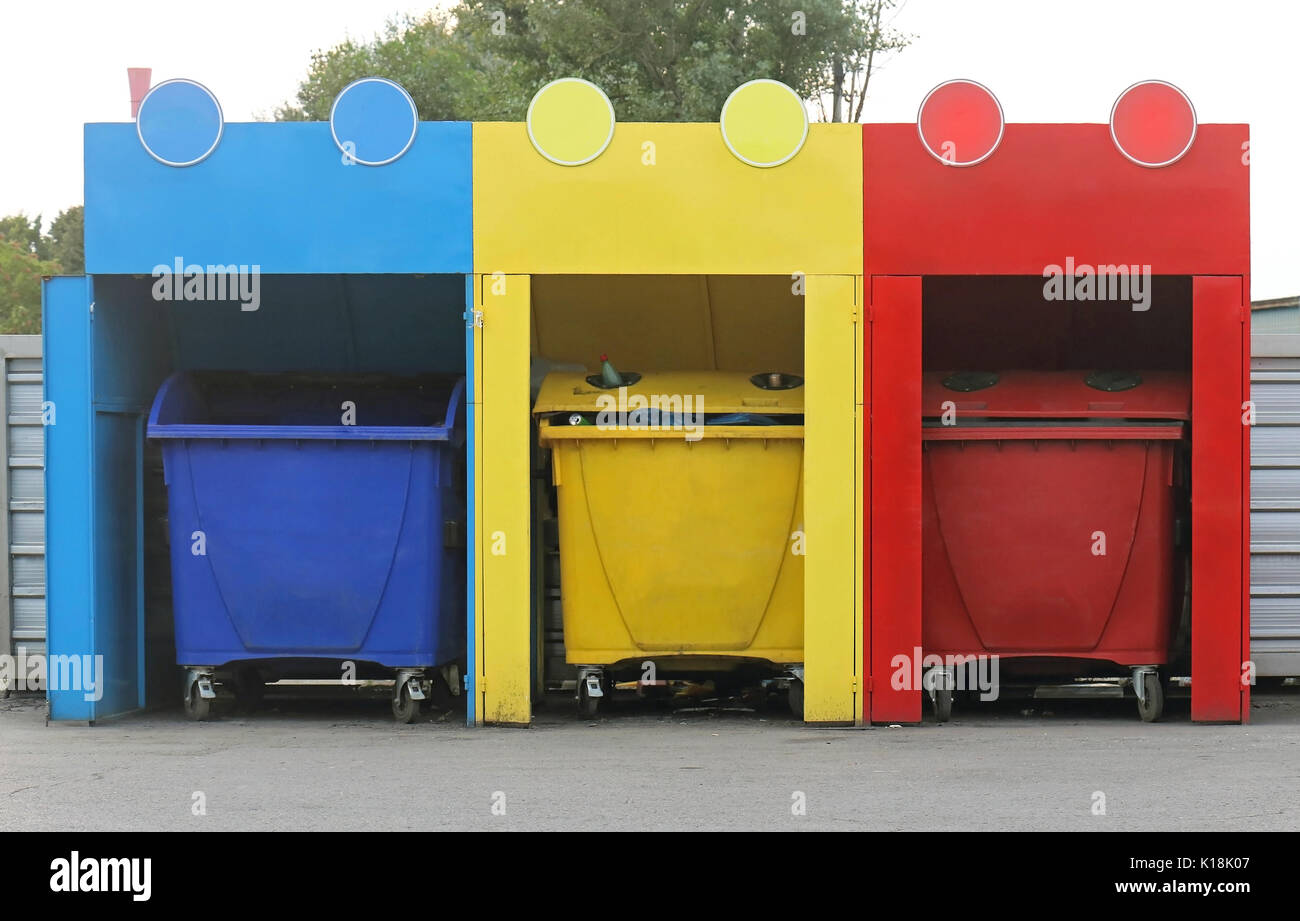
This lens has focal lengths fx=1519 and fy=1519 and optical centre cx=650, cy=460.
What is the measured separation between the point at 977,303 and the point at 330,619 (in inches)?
143

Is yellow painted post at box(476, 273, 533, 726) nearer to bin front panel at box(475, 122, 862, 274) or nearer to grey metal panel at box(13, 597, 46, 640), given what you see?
bin front panel at box(475, 122, 862, 274)

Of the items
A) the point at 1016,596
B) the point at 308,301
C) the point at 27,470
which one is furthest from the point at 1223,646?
the point at 27,470

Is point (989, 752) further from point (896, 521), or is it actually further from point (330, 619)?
point (330, 619)

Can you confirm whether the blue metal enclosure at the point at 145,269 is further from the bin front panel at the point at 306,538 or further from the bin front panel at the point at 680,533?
the bin front panel at the point at 680,533

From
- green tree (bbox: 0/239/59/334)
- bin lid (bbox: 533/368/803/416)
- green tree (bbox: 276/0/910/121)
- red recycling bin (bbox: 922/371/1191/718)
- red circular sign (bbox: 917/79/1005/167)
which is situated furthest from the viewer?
green tree (bbox: 0/239/59/334)

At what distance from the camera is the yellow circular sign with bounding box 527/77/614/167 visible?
263 inches

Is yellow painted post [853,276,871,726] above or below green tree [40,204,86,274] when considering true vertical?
below

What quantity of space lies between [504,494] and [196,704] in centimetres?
185

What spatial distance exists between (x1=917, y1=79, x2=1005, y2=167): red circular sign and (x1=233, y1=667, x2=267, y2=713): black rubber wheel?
412 centimetres

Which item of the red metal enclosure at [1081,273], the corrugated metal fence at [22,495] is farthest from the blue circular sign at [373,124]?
the corrugated metal fence at [22,495]

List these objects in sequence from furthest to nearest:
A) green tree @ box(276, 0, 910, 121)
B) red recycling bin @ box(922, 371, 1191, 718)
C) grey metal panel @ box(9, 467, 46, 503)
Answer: green tree @ box(276, 0, 910, 121) → grey metal panel @ box(9, 467, 46, 503) → red recycling bin @ box(922, 371, 1191, 718)

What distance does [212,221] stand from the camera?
265 inches

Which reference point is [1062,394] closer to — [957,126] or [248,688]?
[957,126]

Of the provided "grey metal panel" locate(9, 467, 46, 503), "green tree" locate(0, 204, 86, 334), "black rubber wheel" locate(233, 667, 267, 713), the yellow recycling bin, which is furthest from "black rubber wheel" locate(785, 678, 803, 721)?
"green tree" locate(0, 204, 86, 334)
